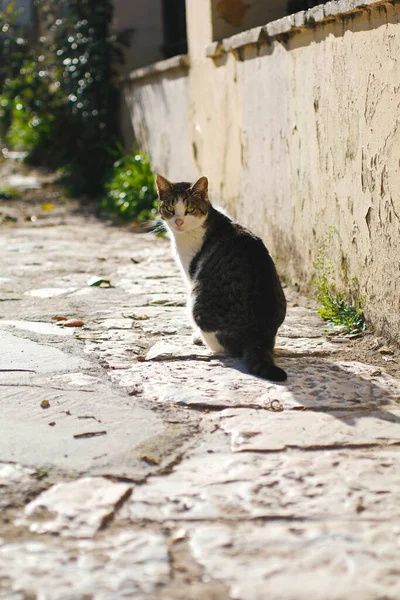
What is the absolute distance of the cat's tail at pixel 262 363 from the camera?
11.4 ft

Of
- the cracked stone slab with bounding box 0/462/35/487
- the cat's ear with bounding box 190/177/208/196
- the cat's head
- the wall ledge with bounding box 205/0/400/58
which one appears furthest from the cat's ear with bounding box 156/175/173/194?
the cracked stone slab with bounding box 0/462/35/487

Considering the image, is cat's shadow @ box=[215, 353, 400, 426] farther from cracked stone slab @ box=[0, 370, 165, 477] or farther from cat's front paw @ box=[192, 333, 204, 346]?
cracked stone slab @ box=[0, 370, 165, 477]

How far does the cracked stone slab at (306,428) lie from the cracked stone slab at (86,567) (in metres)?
0.69

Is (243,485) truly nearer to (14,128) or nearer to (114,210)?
(114,210)

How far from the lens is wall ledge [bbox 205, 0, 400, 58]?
404cm

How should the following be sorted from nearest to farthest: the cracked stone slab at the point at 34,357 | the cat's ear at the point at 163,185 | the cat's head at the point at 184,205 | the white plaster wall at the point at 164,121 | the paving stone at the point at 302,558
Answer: the paving stone at the point at 302,558 < the cracked stone slab at the point at 34,357 < the cat's head at the point at 184,205 < the cat's ear at the point at 163,185 < the white plaster wall at the point at 164,121

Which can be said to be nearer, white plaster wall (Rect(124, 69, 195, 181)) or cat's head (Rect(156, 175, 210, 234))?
cat's head (Rect(156, 175, 210, 234))

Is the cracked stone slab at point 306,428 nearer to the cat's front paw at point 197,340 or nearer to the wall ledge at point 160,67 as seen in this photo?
the cat's front paw at point 197,340

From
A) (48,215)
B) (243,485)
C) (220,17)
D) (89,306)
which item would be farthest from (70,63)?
(243,485)

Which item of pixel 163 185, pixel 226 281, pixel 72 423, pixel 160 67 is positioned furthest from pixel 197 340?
pixel 160 67

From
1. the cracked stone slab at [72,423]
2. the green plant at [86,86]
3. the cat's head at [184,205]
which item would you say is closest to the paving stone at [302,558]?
the cracked stone slab at [72,423]

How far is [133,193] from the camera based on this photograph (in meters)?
8.50

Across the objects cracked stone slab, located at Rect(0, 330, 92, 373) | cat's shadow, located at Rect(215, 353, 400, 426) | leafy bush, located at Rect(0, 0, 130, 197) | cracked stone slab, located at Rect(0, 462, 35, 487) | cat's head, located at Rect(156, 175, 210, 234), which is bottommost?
cat's shadow, located at Rect(215, 353, 400, 426)

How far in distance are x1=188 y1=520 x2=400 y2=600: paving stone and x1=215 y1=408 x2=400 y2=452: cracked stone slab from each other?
55 centimetres
